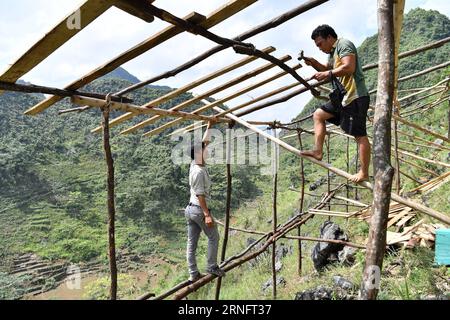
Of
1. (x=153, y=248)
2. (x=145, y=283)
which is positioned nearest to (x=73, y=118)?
(x=153, y=248)

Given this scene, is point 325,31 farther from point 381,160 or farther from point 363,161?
point 381,160

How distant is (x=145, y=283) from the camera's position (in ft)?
64.5

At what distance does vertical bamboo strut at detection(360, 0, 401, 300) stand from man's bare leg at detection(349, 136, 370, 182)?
1.06 metres

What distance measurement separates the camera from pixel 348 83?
3.44 meters

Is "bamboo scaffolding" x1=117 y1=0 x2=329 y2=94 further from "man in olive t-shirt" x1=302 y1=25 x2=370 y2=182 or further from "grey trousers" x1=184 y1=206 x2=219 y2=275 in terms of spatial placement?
"grey trousers" x1=184 y1=206 x2=219 y2=275

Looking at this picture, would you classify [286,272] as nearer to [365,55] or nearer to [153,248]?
[153,248]

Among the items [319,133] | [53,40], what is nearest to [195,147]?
[319,133]

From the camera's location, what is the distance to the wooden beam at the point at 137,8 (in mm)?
2024

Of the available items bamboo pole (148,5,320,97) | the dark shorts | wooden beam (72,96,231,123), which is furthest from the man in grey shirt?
the dark shorts

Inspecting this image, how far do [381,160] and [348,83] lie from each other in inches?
57.6

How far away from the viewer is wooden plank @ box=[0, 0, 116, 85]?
6.30 ft

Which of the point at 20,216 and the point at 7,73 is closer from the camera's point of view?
the point at 7,73

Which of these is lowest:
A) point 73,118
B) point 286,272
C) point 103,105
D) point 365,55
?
point 286,272
